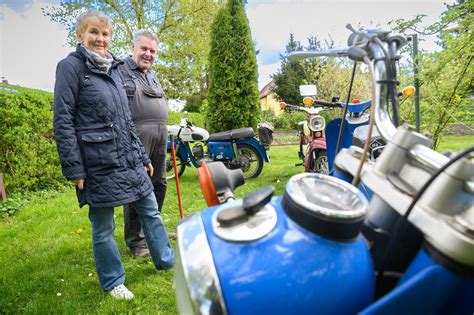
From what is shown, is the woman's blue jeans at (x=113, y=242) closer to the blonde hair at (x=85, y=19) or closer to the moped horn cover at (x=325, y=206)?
the blonde hair at (x=85, y=19)

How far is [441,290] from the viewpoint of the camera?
56cm

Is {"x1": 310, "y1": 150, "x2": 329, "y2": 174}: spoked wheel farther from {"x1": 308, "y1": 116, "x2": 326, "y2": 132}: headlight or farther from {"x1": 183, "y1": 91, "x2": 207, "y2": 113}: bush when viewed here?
{"x1": 183, "y1": 91, "x2": 207, "y2": 113}: bush

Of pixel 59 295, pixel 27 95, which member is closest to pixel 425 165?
pixel 59 295

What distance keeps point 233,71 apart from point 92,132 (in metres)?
5.97

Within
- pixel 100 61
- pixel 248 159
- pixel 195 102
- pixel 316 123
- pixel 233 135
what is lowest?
pixel 195 102

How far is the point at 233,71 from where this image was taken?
7.51 metres

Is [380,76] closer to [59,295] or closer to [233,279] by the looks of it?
[233,279]

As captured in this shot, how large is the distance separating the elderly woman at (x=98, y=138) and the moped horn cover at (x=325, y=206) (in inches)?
60.5

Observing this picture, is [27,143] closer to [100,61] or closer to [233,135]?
[233,135]

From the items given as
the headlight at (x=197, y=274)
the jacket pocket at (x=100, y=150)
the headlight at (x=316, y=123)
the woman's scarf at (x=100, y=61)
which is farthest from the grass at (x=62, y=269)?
the headlight at (x=316, y=123)

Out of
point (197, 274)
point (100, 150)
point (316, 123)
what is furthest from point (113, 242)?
point (316, 123)

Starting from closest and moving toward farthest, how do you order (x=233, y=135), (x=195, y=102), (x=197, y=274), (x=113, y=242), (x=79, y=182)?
1. (x=197, y=274)
2. (x=79, y=182)
3. (x=113, y=242)
4. (x=233, y=135)
5. (x=195, y=102)

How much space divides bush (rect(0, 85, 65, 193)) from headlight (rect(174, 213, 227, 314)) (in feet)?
16.1

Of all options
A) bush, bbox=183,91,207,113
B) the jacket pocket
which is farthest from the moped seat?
bush, bbox=183,91,207,113
